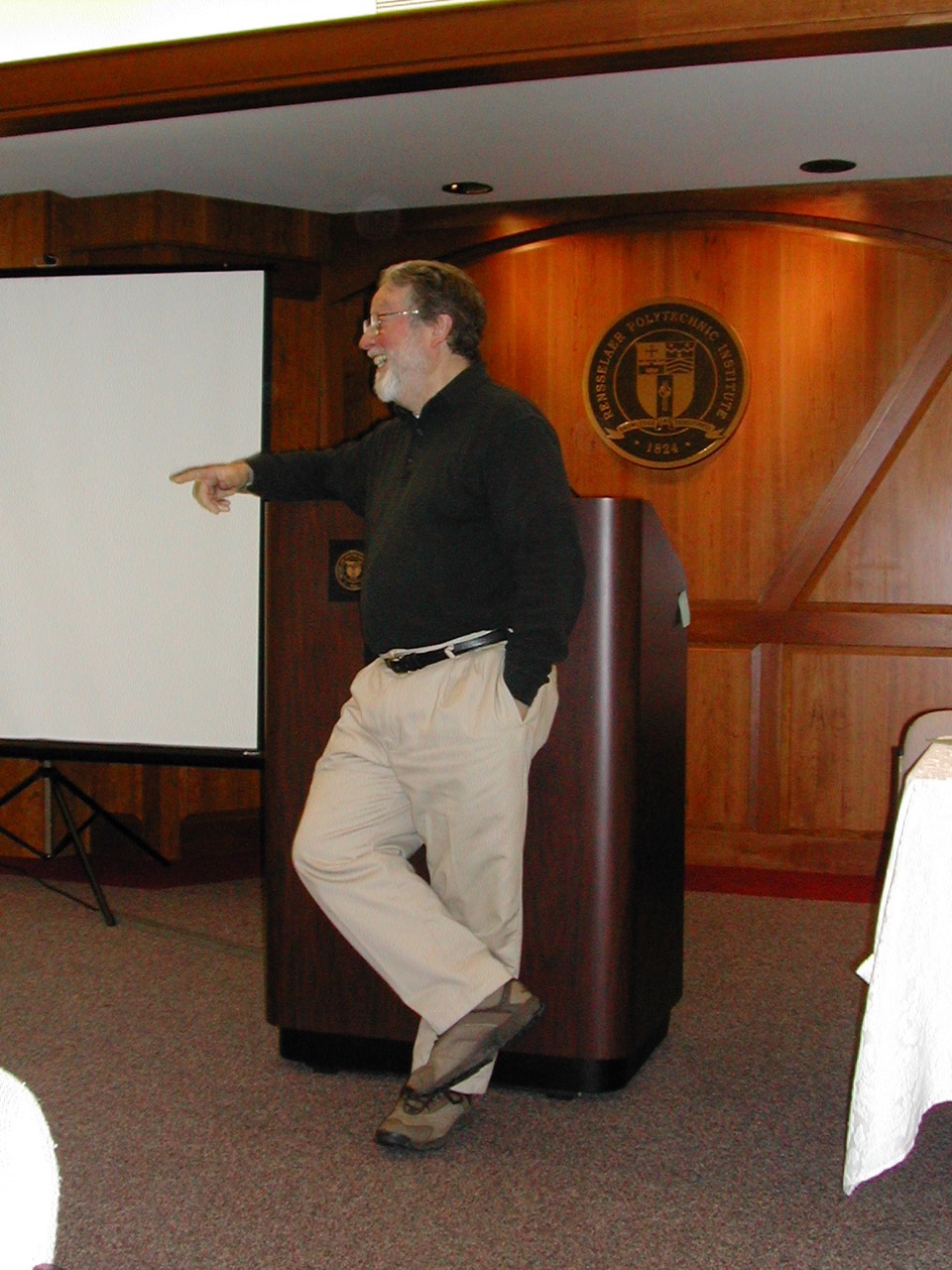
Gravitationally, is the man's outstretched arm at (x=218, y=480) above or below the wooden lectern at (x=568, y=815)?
above

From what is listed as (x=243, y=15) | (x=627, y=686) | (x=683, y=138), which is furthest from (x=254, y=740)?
(x=683, y=138)

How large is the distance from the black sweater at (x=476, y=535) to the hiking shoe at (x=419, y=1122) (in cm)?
76

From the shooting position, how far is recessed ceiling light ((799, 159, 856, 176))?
14.8 ft

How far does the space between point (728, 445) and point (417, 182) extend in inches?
58.1

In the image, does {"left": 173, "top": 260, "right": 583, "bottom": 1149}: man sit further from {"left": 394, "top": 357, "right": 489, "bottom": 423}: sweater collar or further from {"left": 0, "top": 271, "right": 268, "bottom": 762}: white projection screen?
{"left": 0, "top": 271, "right": 268, "bottom": 762}: white projection screen

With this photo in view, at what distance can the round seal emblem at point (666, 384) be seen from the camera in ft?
16.1

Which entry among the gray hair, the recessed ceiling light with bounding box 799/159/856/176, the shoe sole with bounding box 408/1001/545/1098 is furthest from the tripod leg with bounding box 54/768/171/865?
the recessed ceiling light with bounding box 799/159/856/176

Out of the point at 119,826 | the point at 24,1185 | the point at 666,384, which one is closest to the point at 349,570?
the point at 24,1185

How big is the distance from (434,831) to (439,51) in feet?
7.35

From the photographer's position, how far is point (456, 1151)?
2383 millimetres

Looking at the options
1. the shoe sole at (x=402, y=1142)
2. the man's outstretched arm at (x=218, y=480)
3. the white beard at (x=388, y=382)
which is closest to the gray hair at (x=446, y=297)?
the white beard at (x=388, y=382)

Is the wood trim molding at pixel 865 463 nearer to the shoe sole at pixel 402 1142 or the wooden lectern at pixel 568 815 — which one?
the wooden lectern at pixel 568 815

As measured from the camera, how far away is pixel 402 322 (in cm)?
251

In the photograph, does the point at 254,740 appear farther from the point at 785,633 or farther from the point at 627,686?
the point at 785,633
